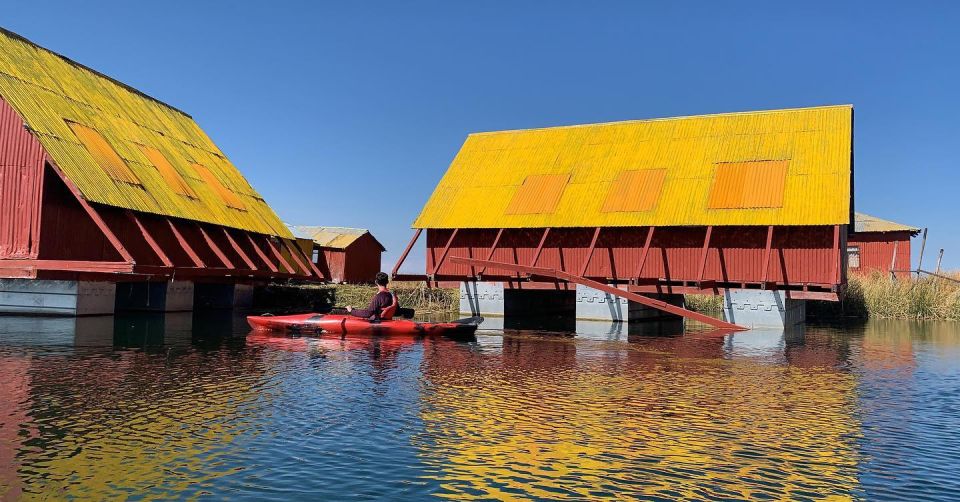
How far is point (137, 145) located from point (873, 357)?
32.9 m

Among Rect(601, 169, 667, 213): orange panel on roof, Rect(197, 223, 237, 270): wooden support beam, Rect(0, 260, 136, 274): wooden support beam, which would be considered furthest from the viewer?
Rect(601, 169, 667, 213): orange panel on roof

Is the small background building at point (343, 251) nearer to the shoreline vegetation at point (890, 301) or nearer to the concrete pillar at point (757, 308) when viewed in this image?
the shoreline vegetation at point (890, 301)

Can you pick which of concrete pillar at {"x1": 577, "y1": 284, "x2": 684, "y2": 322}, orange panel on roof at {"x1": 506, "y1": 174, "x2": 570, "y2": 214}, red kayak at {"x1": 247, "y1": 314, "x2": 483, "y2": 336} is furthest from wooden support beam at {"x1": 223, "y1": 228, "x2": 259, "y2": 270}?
concrete pillar at {"x1": 577, "y1": 284, "x2": 684, "y2": 322}

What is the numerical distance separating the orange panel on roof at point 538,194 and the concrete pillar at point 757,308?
9.75 metres

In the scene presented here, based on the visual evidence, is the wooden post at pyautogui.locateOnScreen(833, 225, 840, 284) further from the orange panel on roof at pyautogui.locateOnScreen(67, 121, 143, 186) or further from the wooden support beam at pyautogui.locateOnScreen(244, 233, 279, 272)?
the orange panel on roof at pyautogui.locateOnScreen(67, 121, 143, 186)

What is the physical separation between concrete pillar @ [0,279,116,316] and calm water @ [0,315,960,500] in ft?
26.6

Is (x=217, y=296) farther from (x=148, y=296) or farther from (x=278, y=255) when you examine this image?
(x=148, y=296)

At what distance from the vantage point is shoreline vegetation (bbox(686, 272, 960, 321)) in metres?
42.1

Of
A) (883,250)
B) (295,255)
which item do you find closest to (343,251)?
(295,255)

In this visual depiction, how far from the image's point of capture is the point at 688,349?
23.6 metres

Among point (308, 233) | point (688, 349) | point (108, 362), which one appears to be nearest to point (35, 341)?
point (108, 362)

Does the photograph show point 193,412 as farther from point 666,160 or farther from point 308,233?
point 308,233

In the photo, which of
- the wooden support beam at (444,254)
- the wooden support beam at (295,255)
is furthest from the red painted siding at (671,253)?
the wooden support beam at (295,255)

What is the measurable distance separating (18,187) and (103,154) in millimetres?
3795
